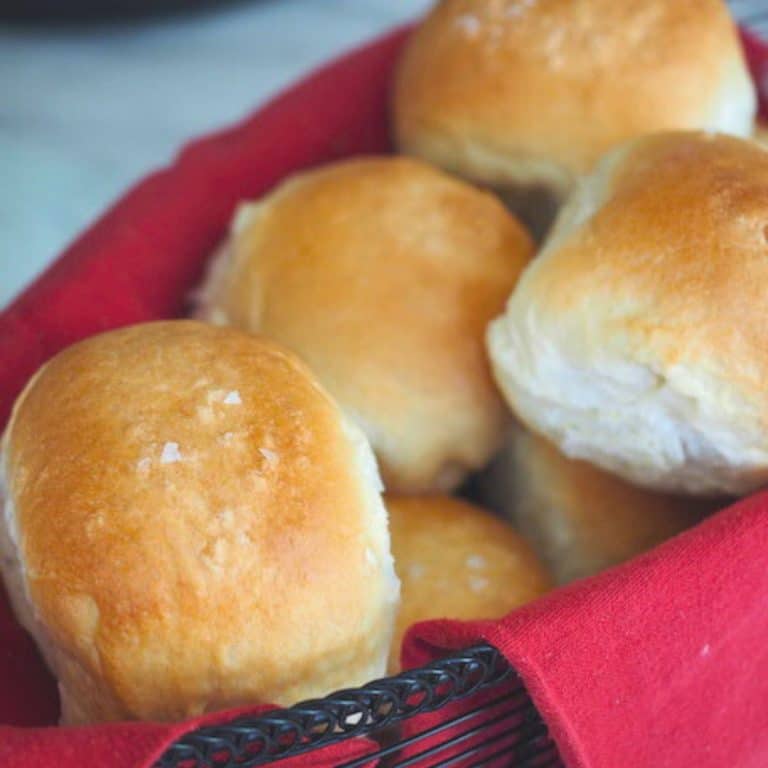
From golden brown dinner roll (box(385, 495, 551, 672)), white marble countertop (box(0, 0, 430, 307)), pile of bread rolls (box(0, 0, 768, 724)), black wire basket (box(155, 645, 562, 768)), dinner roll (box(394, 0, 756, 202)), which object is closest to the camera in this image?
black wire basket (box(155, 645, 562, 768))

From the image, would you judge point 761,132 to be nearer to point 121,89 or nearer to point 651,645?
point 651,645

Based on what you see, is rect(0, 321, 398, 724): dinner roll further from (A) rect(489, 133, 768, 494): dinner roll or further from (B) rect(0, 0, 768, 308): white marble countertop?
(B) rect(0, 0, 768, 308): white marble countertop

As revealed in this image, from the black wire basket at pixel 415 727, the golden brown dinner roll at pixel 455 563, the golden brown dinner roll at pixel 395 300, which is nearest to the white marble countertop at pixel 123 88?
the golden brown dinner roll at pixel 395 300

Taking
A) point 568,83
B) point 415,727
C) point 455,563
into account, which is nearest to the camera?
point 415,727

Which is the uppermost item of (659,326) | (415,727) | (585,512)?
(659,326)

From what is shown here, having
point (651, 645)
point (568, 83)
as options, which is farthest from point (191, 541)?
point (568, 83)

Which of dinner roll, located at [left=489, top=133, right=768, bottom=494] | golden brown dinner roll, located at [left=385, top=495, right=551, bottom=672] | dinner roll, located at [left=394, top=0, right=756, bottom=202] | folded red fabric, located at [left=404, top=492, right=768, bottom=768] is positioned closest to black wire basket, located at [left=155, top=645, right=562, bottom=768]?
folded red fabric, located at [left=404, top=492, right=768, bottom=768]

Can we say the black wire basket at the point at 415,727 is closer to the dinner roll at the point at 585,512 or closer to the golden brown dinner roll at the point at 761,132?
the dinner roll at the point at 585,512
